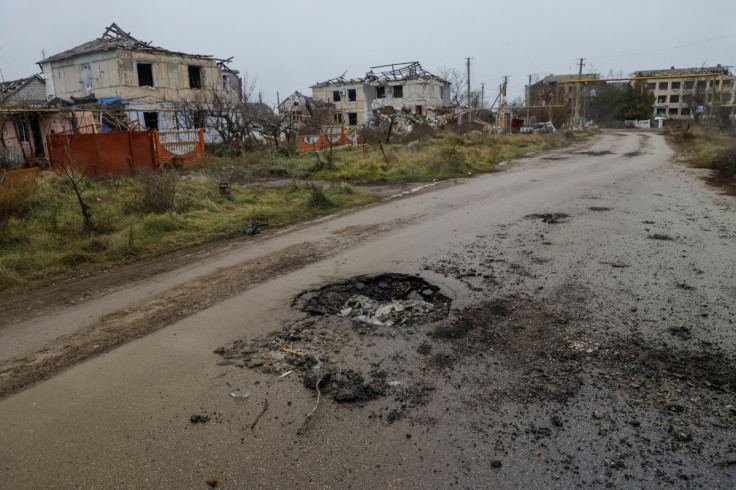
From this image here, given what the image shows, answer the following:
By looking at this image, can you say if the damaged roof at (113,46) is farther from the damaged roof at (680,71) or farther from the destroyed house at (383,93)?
the damaged roof at (680,71)

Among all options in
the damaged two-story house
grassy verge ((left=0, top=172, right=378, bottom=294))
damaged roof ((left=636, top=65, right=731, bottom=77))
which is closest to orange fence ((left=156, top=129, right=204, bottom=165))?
grassy verge ((left=0, top=172, right=378, bottom=294))

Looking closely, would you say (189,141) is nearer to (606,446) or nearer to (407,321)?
(407,321)

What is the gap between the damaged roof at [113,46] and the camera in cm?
3077

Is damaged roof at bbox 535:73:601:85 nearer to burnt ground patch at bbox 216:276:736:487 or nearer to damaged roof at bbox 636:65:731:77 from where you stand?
damaged roof at bbox 636:65:731:77

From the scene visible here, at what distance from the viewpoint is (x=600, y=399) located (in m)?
3.47

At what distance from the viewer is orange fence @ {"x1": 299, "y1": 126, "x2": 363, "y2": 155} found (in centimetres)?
2569

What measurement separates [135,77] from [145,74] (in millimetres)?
1372

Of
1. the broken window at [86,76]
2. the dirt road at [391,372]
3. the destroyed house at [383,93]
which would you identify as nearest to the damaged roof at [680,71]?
the destroyed house at [383,93]

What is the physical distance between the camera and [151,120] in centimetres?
3178

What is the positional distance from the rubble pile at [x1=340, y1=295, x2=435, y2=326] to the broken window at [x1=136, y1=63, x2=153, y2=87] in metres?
32.1

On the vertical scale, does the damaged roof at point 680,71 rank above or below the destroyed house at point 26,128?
above

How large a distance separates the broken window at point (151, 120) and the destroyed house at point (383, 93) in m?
21.6

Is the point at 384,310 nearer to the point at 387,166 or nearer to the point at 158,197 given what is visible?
the point at 158,197

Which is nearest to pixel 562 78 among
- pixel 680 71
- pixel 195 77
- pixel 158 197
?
pixel 680 71
